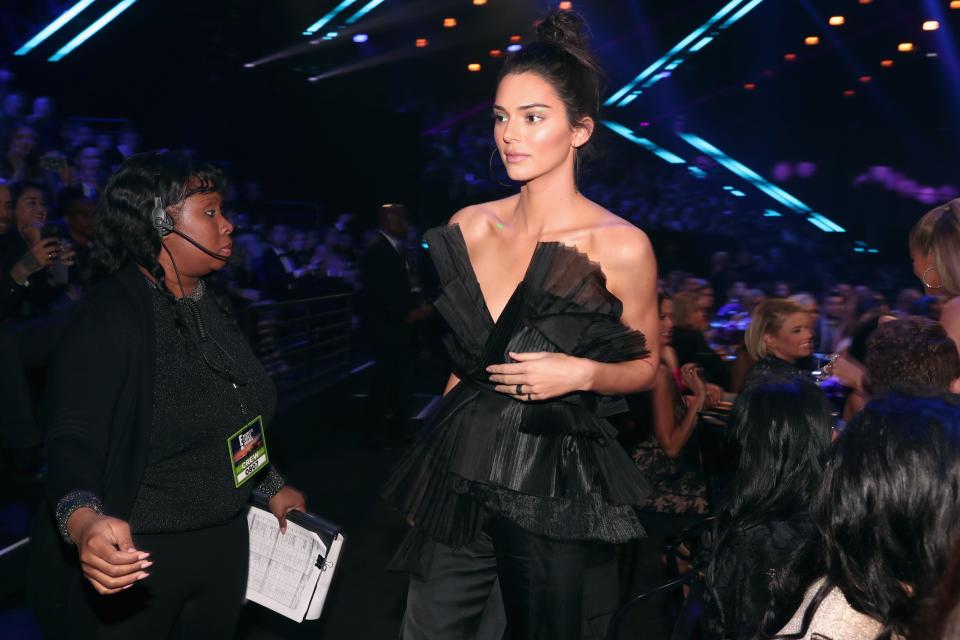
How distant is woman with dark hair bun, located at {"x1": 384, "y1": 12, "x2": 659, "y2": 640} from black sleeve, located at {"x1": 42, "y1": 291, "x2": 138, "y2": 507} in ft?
2.30

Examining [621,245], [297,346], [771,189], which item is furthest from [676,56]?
[621,245]

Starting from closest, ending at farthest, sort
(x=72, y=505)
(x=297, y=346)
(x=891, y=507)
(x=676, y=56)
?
1. (x=891, y=507)
2. (x=72, y=505)
3. (x=297, y=346)
4. (x=676, y=56)

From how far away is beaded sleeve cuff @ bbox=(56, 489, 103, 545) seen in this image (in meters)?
1.71

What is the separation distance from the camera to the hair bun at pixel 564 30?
228cm

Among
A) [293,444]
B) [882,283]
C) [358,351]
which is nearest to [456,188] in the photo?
[358,351]

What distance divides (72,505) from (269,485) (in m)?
0.80

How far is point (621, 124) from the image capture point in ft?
58.4

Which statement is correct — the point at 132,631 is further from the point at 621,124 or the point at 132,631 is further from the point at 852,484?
the point at 621,124

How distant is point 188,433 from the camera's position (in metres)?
2.14

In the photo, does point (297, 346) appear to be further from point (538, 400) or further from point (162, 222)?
point (538, 400)

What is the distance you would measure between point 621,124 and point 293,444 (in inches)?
480

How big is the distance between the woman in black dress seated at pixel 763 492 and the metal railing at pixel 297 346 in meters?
5.66

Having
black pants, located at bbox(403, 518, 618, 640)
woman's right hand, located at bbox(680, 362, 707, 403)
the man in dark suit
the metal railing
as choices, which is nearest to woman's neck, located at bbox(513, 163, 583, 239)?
black pants, located at bbox(403, 518, 618, 640)

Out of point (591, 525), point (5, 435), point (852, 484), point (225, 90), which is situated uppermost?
point (225, 90)
